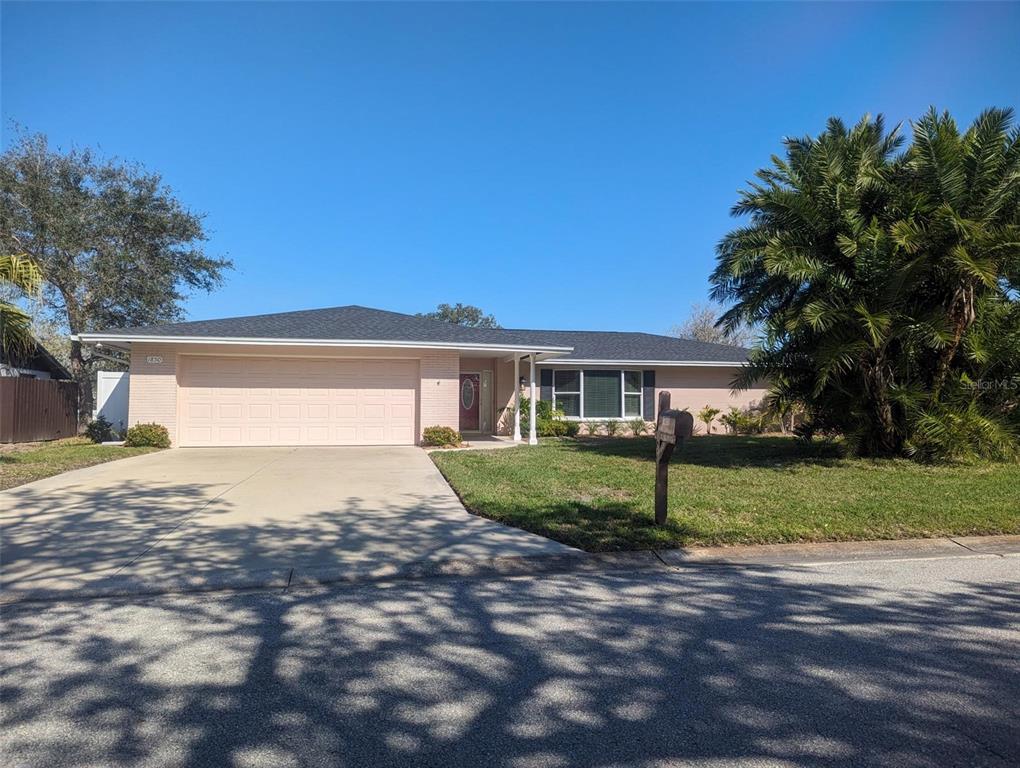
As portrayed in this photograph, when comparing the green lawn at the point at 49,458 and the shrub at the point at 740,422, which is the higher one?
the shrub at the point at 740,422

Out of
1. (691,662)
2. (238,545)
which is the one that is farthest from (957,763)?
(238,545)

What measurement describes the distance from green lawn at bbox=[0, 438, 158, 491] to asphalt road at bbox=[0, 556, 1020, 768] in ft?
24.3

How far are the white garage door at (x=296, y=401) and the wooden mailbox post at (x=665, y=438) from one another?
11.5 m

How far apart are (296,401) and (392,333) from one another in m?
3.05

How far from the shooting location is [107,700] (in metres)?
3.23

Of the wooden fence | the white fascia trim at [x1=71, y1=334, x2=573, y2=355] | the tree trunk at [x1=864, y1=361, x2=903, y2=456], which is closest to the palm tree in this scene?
the white fascia trim at [x1=71, y1=334, x2=573, y2=355]

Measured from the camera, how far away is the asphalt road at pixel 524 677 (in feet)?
9.17

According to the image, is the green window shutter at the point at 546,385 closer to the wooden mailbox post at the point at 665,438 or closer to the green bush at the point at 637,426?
the green bush at the point at 637,426

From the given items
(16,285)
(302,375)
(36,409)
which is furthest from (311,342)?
(36,409)

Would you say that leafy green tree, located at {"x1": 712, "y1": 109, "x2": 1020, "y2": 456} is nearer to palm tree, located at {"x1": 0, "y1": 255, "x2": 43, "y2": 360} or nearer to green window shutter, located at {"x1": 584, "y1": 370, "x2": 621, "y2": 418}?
green window shutter, located at {"x1": 584, "y1": 370, "x2": 621, "y2": 418}

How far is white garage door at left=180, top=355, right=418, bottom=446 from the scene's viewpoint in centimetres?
1666

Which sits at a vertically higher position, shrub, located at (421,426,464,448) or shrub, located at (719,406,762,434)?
shrub, located at (719,406,762,434)

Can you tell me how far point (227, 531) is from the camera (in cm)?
687

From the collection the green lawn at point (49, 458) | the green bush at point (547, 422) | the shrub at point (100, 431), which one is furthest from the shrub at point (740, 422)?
the shrub at point (100, 431)
